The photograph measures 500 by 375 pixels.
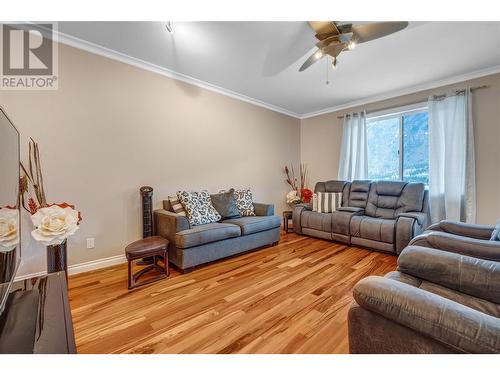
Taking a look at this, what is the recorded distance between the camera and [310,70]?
9.71ft

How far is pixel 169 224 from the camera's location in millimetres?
2531

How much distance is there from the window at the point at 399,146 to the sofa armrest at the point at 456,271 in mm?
2952

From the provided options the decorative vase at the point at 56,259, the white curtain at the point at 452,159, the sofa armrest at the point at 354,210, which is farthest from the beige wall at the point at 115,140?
the white curtain at the point at 452,159

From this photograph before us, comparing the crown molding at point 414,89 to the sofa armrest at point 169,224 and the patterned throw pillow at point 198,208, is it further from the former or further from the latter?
the sofa armrest at point 169,224

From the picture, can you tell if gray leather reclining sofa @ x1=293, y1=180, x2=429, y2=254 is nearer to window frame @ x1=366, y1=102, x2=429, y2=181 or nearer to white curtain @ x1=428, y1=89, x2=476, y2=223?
white curtain @ x1=428, y1=89, x2=476, y2=223

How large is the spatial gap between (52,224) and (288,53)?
2.68 metres

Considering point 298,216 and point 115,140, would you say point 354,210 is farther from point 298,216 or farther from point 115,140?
point 115,140

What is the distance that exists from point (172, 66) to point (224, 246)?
7.91 ft

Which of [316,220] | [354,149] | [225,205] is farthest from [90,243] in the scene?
[354,149]

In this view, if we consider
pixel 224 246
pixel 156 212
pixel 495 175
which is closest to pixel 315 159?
pixel 495 175

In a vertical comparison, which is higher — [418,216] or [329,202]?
[329,202]

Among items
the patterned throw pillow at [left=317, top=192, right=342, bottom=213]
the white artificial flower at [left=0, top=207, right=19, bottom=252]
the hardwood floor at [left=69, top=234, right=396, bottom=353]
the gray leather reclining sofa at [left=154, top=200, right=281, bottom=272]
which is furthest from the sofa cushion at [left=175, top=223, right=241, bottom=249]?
the patterned throw pillow at [left=317, top=192, right=342, bottom=213]

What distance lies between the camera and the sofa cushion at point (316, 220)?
3.55 m
